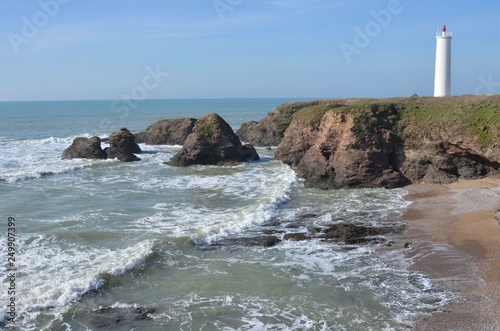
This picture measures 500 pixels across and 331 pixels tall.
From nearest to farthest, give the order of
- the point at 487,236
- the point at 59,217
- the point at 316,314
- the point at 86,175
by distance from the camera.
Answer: the point at 316,314
the point at 487,236
the point at 59,217
the point at 86,175

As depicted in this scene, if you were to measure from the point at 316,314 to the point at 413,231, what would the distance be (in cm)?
835

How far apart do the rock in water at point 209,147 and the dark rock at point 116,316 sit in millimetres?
24984

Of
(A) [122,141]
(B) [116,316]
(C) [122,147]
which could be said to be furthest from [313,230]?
(A) [122,141]

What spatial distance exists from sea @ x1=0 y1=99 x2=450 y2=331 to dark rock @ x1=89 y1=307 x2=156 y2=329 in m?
0.05

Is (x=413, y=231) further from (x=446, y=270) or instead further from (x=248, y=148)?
(x=248, y=148)

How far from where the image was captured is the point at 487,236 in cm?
1817

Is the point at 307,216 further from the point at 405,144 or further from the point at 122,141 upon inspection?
the point at 122,141

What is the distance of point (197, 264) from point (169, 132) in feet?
121

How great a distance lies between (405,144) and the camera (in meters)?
29.6

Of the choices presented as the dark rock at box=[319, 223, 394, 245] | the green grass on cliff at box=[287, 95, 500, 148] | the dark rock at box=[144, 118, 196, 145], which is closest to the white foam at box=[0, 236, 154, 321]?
the dark rock at box=[319, 223, 394, 245]

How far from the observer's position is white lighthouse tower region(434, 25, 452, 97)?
140 ft

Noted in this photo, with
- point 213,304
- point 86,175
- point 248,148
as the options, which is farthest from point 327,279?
point 248,148

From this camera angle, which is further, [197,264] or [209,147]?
[209,147]

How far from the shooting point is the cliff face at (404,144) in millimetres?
27781
